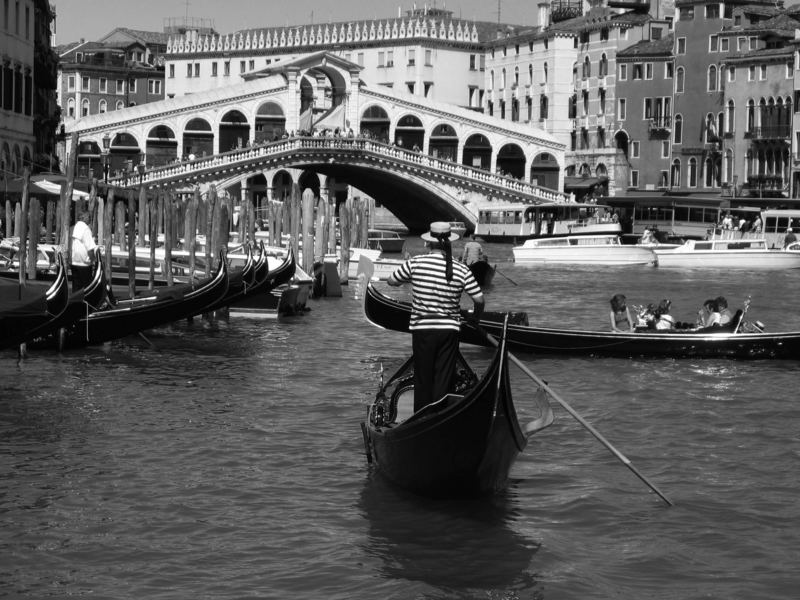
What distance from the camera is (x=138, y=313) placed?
42.1 ft

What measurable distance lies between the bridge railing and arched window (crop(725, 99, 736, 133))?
450 centimetres

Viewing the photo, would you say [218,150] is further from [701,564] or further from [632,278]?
[701,564]

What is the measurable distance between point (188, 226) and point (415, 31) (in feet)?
123

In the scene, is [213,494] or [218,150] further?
[218,150]

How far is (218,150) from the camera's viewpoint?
44719mm

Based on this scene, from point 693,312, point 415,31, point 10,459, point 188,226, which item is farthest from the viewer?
point 415,31

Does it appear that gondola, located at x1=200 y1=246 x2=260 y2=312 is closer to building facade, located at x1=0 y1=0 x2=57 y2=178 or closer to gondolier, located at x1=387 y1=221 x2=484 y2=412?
building facade, located at x1=0 y1=0 x2=57 y2=178

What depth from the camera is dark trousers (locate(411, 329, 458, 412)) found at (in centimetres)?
730

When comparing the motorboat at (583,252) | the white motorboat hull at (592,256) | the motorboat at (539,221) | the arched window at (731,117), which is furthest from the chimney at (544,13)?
the white motorboat hull at (592,256)

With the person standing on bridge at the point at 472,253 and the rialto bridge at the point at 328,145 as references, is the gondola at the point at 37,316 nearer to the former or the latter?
the person standing on bridge at the point at 472,253

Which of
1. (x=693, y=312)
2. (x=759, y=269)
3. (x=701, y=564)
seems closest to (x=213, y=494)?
(x=701, y=564)

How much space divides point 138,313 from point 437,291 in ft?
19.6

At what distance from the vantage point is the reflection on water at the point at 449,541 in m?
6.63

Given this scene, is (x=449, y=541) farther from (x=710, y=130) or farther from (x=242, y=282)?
(x=710, y=130)
